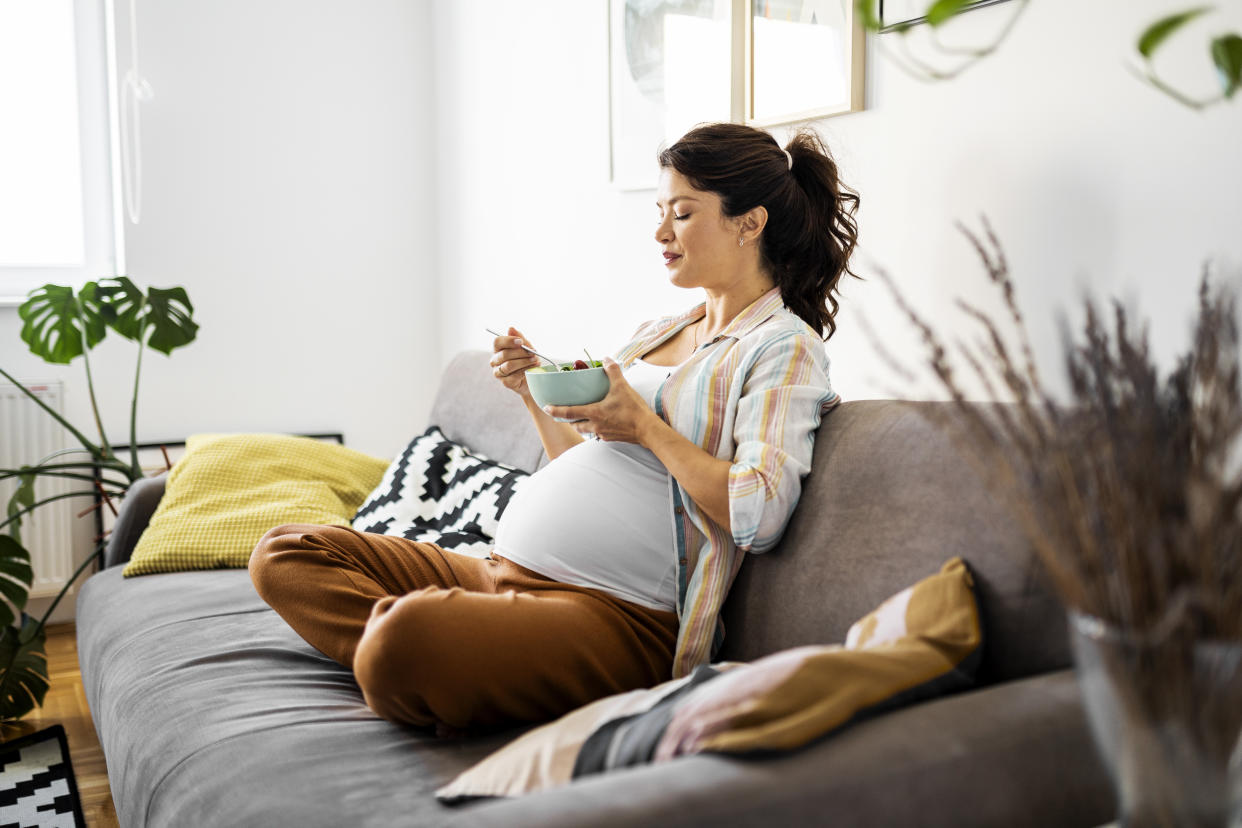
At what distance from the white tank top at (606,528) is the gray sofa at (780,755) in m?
0.14

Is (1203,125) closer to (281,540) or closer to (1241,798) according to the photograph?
(1241,798)

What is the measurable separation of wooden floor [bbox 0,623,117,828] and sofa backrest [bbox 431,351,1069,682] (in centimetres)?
128

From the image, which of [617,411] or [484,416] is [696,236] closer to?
[617,411]

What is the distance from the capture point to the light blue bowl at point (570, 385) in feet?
4.70

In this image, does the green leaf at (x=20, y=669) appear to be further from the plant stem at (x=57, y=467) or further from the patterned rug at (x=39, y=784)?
the plant stem at (x=57, y=467)

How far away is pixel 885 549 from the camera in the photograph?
1265mm

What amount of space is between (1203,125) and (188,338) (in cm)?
226

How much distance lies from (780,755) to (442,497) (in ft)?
4.84

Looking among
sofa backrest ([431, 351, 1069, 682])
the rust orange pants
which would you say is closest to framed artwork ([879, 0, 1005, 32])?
sofa backrest ([431, 351, 1069, 682])

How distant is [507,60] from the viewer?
3.03 metres

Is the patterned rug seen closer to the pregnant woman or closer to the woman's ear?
the pregnant woman

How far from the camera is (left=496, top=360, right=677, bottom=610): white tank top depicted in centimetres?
147

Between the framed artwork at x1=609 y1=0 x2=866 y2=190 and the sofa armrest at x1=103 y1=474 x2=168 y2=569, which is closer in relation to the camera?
the framed artwork at x1=609 y1=0 x2=866 y2=190

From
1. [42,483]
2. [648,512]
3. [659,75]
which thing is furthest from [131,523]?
[659,75]
